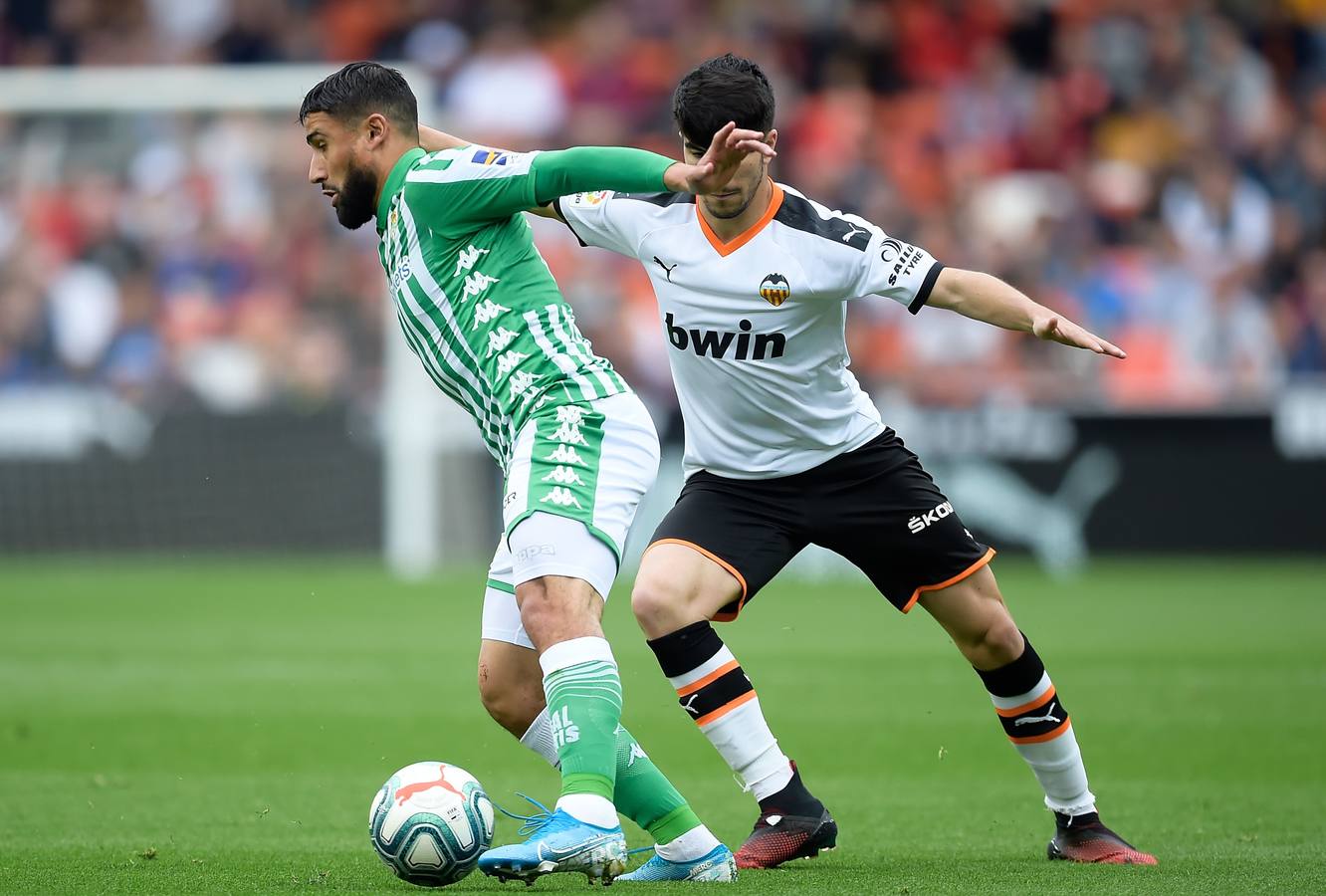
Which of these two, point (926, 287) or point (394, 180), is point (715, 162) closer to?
point (926, 287)

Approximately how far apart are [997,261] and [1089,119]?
284 cm

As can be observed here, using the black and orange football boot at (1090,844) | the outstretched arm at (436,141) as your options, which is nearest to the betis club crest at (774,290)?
the outstretched arm at (436,141)

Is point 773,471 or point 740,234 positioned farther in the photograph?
point 773,471

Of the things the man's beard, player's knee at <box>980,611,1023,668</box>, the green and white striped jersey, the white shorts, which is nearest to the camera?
the white shorts

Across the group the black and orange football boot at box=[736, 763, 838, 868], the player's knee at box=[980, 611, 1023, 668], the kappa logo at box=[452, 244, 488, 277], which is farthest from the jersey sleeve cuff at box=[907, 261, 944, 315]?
the black and orange football boot at box=[736, 763, 838, 868]

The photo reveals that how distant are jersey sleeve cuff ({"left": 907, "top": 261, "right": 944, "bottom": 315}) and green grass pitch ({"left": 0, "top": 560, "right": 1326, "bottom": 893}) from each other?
66.5 inches

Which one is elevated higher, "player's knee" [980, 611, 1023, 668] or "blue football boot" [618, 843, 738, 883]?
"player's knee" [980, 611, 1023, 668]

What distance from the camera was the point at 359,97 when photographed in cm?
555

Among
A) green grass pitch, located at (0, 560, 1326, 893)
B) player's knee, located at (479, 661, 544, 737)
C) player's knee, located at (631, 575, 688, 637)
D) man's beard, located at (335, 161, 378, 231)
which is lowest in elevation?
green grass pitch, located at (0, 560, 1326, 893)

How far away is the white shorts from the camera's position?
17.1 ft

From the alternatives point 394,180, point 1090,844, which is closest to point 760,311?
point 394,180

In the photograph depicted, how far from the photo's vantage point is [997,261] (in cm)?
1788

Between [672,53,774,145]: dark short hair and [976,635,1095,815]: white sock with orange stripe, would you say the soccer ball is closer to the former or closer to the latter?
[976,635,1095,815]: white sock with orange stripe

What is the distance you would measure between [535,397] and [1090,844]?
7.50ft
